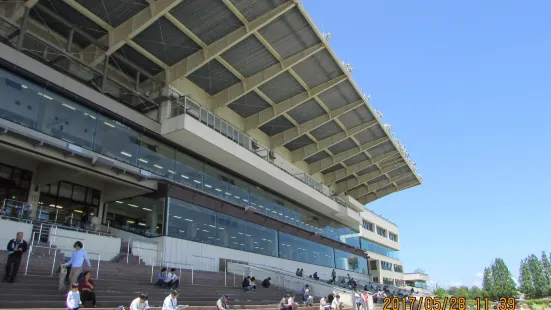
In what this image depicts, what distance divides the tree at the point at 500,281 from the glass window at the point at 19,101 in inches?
4382

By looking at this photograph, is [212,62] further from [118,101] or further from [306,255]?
[306,255]

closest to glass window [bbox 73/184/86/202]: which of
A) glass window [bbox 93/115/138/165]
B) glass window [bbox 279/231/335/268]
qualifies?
glass window [bbox 93/115/138/165]

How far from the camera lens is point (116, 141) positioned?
73.7 feet

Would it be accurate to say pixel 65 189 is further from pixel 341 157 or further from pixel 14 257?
pixel 341 157

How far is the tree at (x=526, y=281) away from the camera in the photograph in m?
103

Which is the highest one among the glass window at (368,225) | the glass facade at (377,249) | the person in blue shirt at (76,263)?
the glass window at (368,225)

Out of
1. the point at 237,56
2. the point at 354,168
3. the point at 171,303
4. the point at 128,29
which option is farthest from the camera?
the point at 354,168

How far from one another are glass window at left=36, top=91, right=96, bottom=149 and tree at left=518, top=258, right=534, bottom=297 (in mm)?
112210

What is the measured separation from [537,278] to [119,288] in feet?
375

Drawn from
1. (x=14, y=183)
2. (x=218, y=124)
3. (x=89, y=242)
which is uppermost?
(x=218, y=124)

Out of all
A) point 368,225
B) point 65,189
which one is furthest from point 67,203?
point 368,225

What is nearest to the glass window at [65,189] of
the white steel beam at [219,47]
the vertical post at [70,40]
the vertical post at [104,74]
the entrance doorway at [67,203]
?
the entrance doorway at [67,203]

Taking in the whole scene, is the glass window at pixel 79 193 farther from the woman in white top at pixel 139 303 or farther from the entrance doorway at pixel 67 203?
the woman in white top at pixel 139 303

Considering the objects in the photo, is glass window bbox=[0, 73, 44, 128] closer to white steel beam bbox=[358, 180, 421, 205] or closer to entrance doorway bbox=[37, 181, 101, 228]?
entrance doorway bbox=[37, 181, 101, 228]
